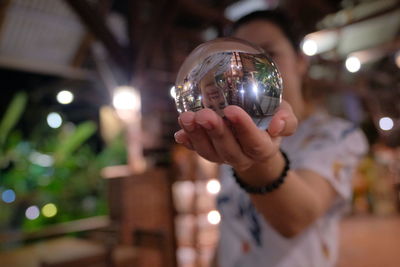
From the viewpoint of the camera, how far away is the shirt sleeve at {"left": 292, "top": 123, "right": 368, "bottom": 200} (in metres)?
Result: 0.86

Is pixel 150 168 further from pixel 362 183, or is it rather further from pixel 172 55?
pixel 362 183

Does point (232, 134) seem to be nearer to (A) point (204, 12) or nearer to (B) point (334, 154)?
(B) point (334, 154)

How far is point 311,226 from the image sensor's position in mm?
935

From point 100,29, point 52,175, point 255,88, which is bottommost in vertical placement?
point 255,88

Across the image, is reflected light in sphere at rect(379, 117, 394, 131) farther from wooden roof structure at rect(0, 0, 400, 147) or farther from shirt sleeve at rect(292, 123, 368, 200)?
shirt sleeve at rect(292, 123, 368, 200)

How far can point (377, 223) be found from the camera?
16.0 feet

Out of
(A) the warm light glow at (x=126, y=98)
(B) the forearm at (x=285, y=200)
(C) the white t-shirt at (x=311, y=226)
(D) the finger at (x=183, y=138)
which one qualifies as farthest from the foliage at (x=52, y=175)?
(D) the finger at (x=183, y=138)

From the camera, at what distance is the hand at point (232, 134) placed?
42 cm

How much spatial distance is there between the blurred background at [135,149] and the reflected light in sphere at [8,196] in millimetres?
14

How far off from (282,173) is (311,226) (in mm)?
401

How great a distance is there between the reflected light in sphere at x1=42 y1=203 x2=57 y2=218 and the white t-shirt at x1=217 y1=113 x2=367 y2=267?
417 cm

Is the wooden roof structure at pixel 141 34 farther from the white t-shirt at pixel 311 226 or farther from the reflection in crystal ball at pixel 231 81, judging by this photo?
the reflection in crystal ball at pixel 231 81

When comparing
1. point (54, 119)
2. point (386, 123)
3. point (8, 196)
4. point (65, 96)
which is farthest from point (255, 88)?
point (386, 123)

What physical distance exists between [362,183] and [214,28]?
3871 mm
